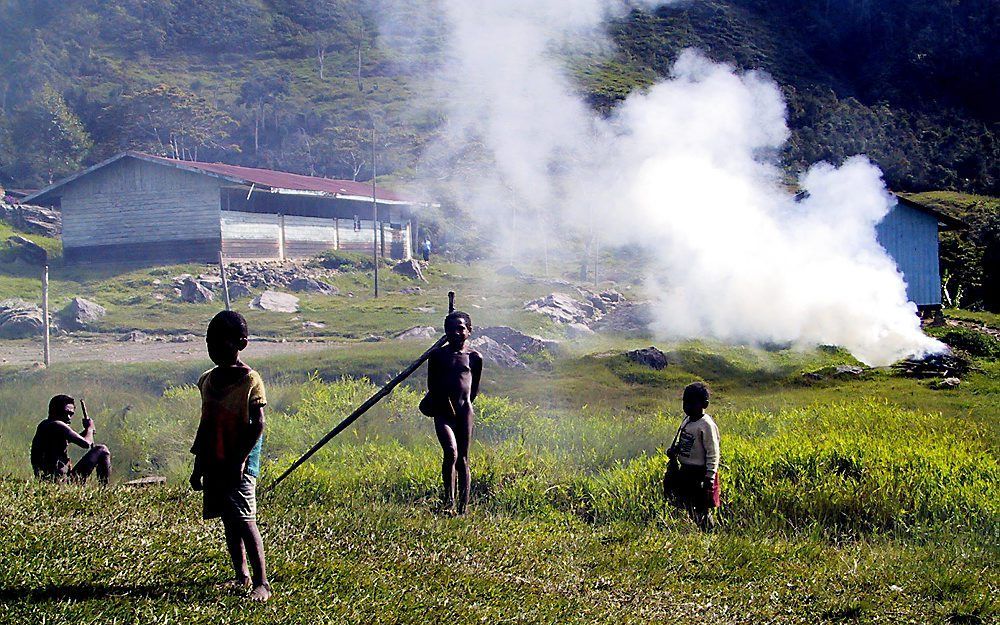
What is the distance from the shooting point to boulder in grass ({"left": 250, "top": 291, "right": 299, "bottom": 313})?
28516 mm

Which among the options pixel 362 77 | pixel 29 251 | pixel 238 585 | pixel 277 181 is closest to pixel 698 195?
pixel 277 181

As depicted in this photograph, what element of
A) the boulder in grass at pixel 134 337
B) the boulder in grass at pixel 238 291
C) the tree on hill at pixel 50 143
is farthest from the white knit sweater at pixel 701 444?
the tree on hill at pixel 50 143

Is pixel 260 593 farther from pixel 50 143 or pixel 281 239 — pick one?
pixel 50 143

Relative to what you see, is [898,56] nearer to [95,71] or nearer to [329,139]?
[329,139]

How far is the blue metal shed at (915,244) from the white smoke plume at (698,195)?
709 mm

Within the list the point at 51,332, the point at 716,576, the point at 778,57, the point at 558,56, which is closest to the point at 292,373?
the point at 51,332

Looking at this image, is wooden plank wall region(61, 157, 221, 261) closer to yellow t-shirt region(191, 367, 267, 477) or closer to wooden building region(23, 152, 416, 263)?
wooden building region(23, 152, 416, 263)

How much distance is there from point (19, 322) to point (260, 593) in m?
21.1

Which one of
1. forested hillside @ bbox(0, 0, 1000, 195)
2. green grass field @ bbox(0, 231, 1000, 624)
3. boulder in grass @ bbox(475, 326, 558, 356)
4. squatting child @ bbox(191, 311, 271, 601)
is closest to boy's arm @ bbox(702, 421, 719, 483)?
green grass field @ bbox(0, 231, 1000, 624)

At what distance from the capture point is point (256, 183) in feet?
111

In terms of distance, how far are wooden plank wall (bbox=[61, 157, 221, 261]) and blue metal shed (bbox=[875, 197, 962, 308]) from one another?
2119cm

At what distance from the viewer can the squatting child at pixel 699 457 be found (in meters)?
8.23

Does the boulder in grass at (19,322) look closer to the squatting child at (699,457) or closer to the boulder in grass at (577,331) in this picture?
the boulder in grass at (577,331)

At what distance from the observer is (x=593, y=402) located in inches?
621
